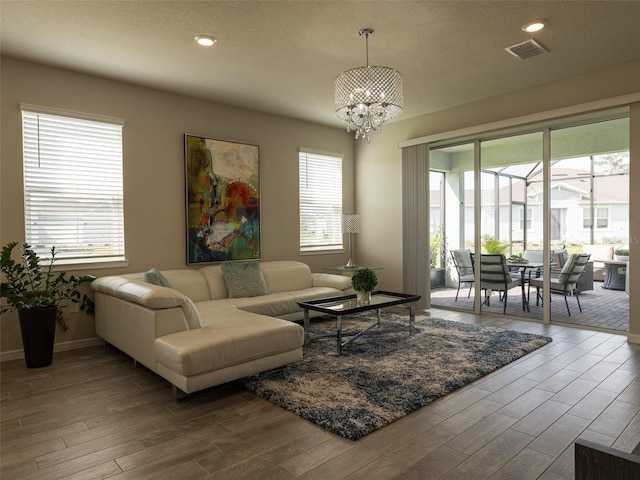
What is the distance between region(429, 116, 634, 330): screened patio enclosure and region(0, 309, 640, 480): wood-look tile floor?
1801 millimetres

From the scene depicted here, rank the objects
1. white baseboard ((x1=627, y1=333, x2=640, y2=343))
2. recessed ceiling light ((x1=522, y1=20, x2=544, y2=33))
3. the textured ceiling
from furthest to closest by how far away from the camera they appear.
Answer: white baseboard ((x1=627, y1=333, x2=640, y2=343)) → recessed ceiling light ((x1=522, y1=20, x2=544, y2=33)) → the textured ceiling

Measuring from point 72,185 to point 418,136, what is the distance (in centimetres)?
445

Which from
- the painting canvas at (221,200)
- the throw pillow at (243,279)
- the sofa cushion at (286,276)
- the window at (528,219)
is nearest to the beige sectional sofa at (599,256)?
the window at (528,219)

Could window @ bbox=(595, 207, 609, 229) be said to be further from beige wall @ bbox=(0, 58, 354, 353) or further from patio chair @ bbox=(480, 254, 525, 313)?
beige wall @ bbox=(0, 58, 354, 353)

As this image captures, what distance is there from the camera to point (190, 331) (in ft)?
10.3

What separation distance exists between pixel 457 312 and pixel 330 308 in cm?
268

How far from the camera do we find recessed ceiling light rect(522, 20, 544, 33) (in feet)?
11.1

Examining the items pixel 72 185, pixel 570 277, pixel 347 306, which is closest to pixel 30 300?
pixel 72 185

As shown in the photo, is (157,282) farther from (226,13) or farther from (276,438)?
(226,13)

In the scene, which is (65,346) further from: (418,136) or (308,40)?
(418,136)

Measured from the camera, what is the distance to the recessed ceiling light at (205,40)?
3518 mm

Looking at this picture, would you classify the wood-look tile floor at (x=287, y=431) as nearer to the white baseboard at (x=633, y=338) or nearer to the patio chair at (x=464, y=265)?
the white baseboard at (x=633, y=338)

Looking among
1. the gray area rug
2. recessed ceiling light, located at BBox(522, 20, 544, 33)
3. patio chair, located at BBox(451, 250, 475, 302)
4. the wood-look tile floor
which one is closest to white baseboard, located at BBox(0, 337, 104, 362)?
the wood-look tile floor

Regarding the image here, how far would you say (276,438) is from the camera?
239 cm
